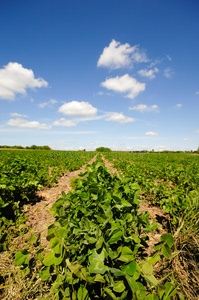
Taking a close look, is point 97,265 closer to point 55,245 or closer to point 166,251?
point 55,245

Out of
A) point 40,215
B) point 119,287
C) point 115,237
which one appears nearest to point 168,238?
point 115,237

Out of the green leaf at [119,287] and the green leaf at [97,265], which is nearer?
the green leaf at [97,265]

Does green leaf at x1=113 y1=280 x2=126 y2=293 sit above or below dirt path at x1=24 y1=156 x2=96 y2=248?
above

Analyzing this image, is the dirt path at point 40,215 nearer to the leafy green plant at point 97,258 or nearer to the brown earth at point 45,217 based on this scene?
the brown earth at point 45,217

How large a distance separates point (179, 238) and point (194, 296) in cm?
72

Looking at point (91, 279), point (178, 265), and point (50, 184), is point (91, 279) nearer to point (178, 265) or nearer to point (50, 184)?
point (178, 265)

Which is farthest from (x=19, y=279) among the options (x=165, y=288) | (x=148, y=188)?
(x=148, y=188)

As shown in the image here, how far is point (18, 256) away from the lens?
53.9 inches

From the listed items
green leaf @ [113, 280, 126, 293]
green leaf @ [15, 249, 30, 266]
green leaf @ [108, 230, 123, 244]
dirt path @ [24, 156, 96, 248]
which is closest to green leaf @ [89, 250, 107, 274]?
green leaf @ [108, 230, 123, 244]

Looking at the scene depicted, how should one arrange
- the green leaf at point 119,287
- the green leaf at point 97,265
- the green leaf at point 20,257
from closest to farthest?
1. the green leaf at point 97,265
2. the green leaf at point 119,287
3. the green leaf at point 20,257

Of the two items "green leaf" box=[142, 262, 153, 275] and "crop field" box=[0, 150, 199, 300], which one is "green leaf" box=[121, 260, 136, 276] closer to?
"crop field" box=[0, 150, 199, 300]

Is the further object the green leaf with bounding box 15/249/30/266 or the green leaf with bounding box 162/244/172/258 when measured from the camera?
the green leaf with bounding box 15/249/30/266

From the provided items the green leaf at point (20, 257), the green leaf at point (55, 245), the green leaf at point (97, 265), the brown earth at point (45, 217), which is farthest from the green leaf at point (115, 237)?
the brown earth at point (45, 217)

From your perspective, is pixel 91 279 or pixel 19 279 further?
pixel 19 279
